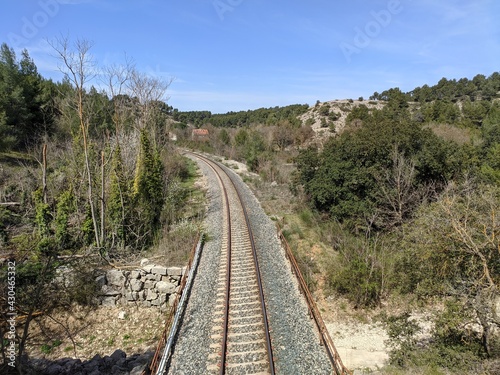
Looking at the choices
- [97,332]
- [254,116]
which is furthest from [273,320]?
[254,116]

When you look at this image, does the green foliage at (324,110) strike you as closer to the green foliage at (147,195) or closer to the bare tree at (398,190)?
the bare tree at (398,190)

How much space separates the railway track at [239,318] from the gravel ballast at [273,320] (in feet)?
Result: 0.79

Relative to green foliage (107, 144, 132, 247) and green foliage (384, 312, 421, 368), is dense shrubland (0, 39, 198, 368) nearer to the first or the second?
green foliage (107, 144, 132, 247)

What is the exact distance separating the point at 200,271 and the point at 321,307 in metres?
4.85

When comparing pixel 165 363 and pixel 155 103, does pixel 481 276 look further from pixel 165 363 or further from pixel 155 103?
pixel 155 103

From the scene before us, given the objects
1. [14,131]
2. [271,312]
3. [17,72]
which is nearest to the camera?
[271,312]

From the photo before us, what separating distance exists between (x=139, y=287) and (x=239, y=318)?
16.3ft

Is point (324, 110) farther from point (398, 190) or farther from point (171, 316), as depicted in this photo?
point (171, 316)

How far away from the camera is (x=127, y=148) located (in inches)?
823

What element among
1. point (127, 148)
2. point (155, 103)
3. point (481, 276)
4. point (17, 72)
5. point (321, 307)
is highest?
point (17, 72)

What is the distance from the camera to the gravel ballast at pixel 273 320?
25.0ft

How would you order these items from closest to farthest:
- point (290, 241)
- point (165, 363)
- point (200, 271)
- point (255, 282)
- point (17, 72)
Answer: point (165, 363), point (255, 282), point (200, 271), point (290, 241), point (17, 72)

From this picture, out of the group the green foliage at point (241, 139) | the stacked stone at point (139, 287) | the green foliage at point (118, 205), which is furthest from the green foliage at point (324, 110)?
the stacked stone at point (139, 287)

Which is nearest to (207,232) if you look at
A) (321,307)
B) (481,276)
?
(321,307)
